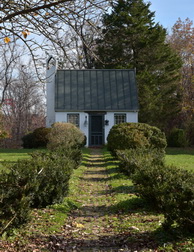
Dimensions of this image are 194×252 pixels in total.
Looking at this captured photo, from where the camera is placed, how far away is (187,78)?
34094 mm

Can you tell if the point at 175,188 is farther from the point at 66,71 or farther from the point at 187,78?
the point at 187,78

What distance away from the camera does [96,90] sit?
89.4ft

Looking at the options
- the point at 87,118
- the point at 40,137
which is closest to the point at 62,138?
the point at 40,137

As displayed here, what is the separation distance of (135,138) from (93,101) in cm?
1262

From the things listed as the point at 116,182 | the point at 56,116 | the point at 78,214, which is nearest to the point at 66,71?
the point at 56,116

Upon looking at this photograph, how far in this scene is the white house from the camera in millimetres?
25844

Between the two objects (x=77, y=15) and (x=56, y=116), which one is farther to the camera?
(x=56, y=116)

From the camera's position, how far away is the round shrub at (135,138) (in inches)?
558

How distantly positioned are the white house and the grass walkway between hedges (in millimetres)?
16997

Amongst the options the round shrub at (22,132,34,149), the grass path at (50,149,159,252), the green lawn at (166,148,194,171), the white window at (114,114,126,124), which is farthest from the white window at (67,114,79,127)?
the grass path at (50,149,159,252)

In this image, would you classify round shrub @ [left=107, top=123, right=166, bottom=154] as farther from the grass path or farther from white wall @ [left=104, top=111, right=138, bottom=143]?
white wall @ [left=104, top=111, right=138, bottom=143]

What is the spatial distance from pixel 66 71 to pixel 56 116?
187 inches

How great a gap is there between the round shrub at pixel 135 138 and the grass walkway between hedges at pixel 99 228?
5394 mm

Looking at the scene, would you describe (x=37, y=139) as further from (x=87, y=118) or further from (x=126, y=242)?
(x=126, y=242)
